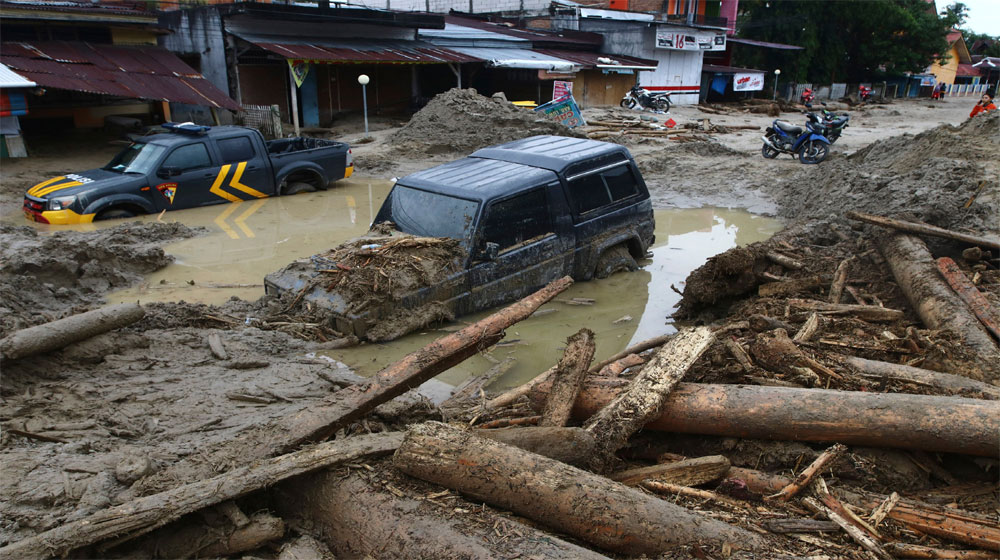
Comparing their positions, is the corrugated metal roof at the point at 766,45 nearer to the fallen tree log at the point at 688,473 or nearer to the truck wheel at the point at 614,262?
the truck wheel at the point at 614,262

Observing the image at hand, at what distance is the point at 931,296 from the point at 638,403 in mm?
4027

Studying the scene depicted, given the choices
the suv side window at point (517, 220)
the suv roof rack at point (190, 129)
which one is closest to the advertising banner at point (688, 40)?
the suv roof rack at point (190, 129)

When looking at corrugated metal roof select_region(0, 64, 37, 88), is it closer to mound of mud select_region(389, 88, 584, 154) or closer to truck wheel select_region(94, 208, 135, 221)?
truck wheel select_region(94, 208, 135, 221)

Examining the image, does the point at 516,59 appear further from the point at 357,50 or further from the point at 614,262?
the point at 614,262

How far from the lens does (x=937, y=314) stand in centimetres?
575

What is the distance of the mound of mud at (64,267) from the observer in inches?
285

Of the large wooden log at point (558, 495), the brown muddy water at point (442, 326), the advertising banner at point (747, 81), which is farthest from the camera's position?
the advertising banner at point (747, 81)

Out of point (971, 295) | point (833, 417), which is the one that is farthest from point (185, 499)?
point (971, 295)

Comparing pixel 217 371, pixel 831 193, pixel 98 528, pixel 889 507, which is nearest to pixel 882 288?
pixel 889 507

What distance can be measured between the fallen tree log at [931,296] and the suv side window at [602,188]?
3.30 meters

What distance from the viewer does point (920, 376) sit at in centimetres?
443

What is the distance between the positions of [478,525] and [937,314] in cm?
500

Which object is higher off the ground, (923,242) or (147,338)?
(923,242)

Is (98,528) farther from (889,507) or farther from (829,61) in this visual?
(829,61)
